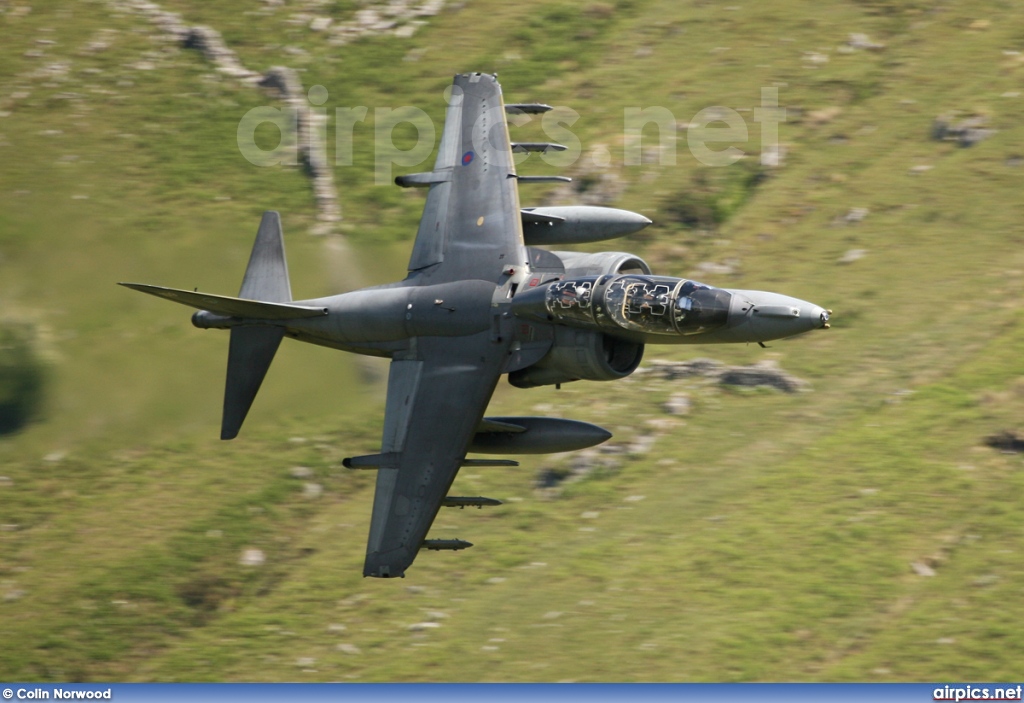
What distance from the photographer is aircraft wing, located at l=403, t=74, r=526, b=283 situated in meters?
32.2

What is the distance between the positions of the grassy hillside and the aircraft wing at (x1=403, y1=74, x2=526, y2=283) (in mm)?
9907

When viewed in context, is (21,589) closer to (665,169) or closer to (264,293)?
(264,293)

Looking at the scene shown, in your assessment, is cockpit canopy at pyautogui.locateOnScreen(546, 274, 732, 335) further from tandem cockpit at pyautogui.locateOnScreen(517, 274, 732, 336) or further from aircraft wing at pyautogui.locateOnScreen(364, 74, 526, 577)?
aircraft wing at pyautogui.locateOnScreen(364, 74, 526, 577)

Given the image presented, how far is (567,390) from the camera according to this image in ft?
143

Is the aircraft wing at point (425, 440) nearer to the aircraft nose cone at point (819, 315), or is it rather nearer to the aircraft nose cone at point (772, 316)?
the aircraft nose cone at point (772, 316)

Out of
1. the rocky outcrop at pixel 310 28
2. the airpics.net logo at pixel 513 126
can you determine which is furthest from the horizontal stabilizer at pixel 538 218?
the rocky outcrop at pixel 310 28

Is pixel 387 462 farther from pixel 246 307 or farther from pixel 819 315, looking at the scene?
pixel 819 315

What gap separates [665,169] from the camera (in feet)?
159

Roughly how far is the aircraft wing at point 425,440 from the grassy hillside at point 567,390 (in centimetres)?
689

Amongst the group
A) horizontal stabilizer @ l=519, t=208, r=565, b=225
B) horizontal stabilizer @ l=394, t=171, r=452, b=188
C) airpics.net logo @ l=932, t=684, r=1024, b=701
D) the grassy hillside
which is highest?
horizontal stabilizer @ l=394, t=171, r=452, b=188

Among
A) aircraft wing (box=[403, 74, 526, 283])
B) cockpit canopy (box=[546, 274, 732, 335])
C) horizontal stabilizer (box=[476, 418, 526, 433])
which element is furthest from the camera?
aircraft wing (box=[403, 74, 526, 283])

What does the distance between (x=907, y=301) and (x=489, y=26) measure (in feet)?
65.9

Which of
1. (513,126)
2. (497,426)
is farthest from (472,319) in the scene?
(513,126)

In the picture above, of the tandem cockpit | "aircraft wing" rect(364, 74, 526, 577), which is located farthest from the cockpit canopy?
"aircraft wing" rect(364, 74, 526, 577)
